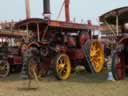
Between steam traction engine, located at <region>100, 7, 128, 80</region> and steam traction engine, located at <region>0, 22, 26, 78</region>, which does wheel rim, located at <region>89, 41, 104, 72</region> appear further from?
steam traction engine, located at <region>0, 22, 26, 78</region>

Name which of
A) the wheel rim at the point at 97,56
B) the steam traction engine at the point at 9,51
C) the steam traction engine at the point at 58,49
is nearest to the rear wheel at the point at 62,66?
the steam traction engine at the point at 58,49

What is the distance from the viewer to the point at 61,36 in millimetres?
16594

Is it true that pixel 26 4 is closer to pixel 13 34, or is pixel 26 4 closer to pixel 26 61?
pixel 13 34

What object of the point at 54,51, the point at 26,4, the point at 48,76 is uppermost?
the point at 26,4

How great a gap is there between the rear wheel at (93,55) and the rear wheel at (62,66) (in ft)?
4.26

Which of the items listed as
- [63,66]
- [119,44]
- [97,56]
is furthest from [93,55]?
[119,44]

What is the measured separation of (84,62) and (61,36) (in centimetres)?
172

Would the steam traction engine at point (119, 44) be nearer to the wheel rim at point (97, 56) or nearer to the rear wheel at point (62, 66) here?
the rear wheel at point (62, 66)

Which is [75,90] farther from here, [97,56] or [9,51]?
[9,51]

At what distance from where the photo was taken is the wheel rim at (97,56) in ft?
57.0

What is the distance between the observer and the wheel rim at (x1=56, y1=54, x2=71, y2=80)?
49.9ft

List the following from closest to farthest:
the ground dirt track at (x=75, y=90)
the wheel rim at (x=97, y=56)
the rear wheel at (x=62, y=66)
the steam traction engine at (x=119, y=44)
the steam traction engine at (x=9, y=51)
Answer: the ground dirt track at (x=75, y=90), the steam traction engine at (x=119, y=44), the rear wheel at (x=62, y=66), the wheel rim at (x=97, y=56), the steam traction engine at (x=9, y=51)

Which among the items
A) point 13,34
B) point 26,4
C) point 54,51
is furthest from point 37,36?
point 26,4

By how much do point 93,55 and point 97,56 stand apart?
16.6 inches
